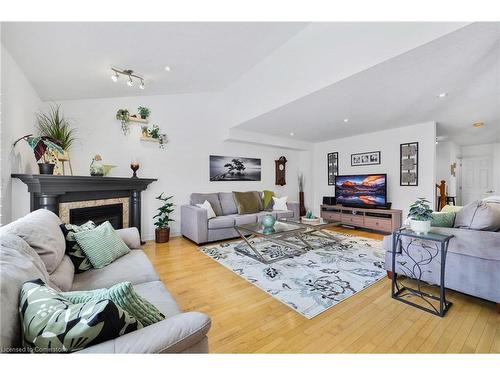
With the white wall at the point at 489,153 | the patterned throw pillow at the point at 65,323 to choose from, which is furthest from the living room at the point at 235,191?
the white wall at the point at 489,153

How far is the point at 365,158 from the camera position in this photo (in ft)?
16.7

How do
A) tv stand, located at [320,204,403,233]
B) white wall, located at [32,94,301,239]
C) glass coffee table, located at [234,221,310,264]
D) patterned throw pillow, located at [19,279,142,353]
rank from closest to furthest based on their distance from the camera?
patterned throw pillow, located at [19,279,142,353] → glass coffee table, located at [234,221,310,264] → white wall, located at [32,94,301,239] → tv stand, located at [320,204,403,233]

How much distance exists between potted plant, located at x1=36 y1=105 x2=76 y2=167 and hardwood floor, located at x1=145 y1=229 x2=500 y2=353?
237cm

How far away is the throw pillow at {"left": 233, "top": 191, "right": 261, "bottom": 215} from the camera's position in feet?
14.8

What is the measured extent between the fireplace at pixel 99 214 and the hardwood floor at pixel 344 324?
1.79m

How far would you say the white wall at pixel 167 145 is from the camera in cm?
353

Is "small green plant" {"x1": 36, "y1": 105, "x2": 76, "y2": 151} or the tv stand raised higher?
"small green plant" {"x1": 36, "y1": 105, "x2": 76, "y2": 151}

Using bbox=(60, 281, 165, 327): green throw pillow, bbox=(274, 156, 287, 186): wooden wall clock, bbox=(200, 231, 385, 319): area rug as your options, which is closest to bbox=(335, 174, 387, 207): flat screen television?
bbox=(200, 231, 385, 319): area rug

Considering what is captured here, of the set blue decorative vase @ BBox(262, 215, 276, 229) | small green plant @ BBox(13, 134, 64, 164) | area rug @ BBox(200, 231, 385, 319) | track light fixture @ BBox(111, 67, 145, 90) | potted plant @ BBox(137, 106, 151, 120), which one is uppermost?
track light fixture @ BBox(111, 67, 145, 90)

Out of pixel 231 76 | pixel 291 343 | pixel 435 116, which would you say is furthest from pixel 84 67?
pixel 435 116

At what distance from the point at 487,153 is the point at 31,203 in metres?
10.2

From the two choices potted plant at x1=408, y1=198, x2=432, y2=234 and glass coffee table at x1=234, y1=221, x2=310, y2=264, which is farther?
glass coffee table at x1=234, y1=221, x2=310, y2=264

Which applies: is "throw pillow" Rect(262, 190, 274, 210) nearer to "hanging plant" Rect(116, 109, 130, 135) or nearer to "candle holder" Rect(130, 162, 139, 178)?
"candle holder" Rect(130, 162, 139, 178)

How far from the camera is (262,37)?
2.79 metres
